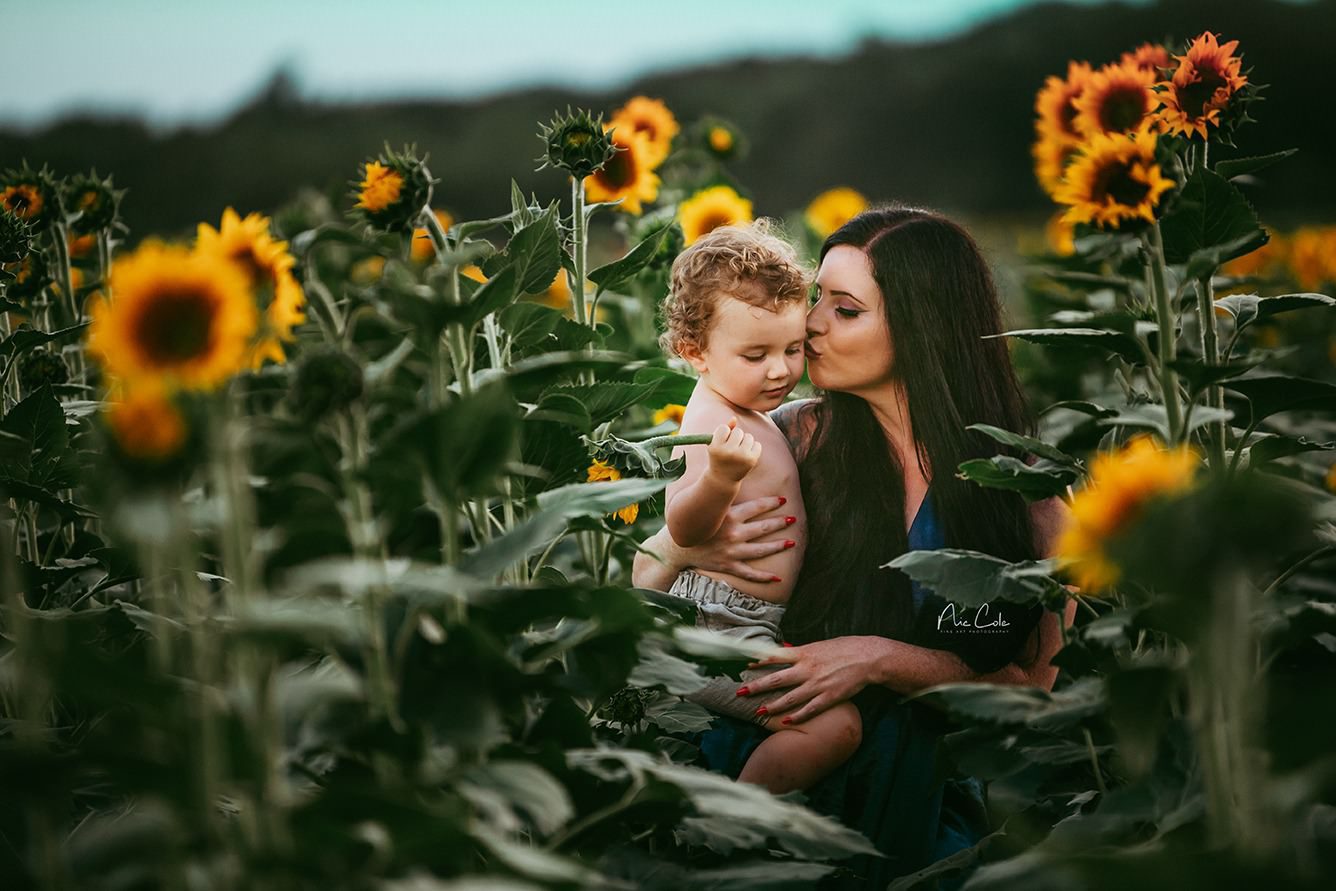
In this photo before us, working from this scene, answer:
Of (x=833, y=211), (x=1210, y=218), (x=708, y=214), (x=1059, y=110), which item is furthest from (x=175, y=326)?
(x=833, y=211)

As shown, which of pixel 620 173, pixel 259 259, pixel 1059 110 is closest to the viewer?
pixel 259 259

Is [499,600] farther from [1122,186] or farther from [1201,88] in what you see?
[1201,88]

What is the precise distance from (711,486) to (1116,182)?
712 millimetres

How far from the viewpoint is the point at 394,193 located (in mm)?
1231

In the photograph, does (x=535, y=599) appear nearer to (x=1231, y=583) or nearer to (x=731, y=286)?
(x=1231, y=583)

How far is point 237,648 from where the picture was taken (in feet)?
2.64

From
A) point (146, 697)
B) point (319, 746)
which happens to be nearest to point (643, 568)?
point (319, 746)

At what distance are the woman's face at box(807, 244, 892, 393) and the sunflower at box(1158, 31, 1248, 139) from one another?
1.78 feet

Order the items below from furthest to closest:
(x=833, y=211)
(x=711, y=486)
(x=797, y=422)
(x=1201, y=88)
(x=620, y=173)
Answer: (x=833, y=211) < (x=620, y=173) < (x=797, y=422) < (x=711, y=486) < (x=1201, y=88)

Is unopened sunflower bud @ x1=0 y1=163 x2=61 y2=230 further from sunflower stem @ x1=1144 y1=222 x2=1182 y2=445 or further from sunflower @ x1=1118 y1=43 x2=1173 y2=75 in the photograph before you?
sunflower @ x1=1118 y1=43 x2=1173 y2=75

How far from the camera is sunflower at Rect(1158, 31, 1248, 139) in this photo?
5.36 ft

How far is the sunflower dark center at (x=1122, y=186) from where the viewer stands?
130 centimetres

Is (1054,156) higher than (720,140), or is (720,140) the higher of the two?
(720,140)

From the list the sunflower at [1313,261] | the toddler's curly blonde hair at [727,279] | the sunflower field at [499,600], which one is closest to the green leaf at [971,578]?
the sunflower field at [499,600]
